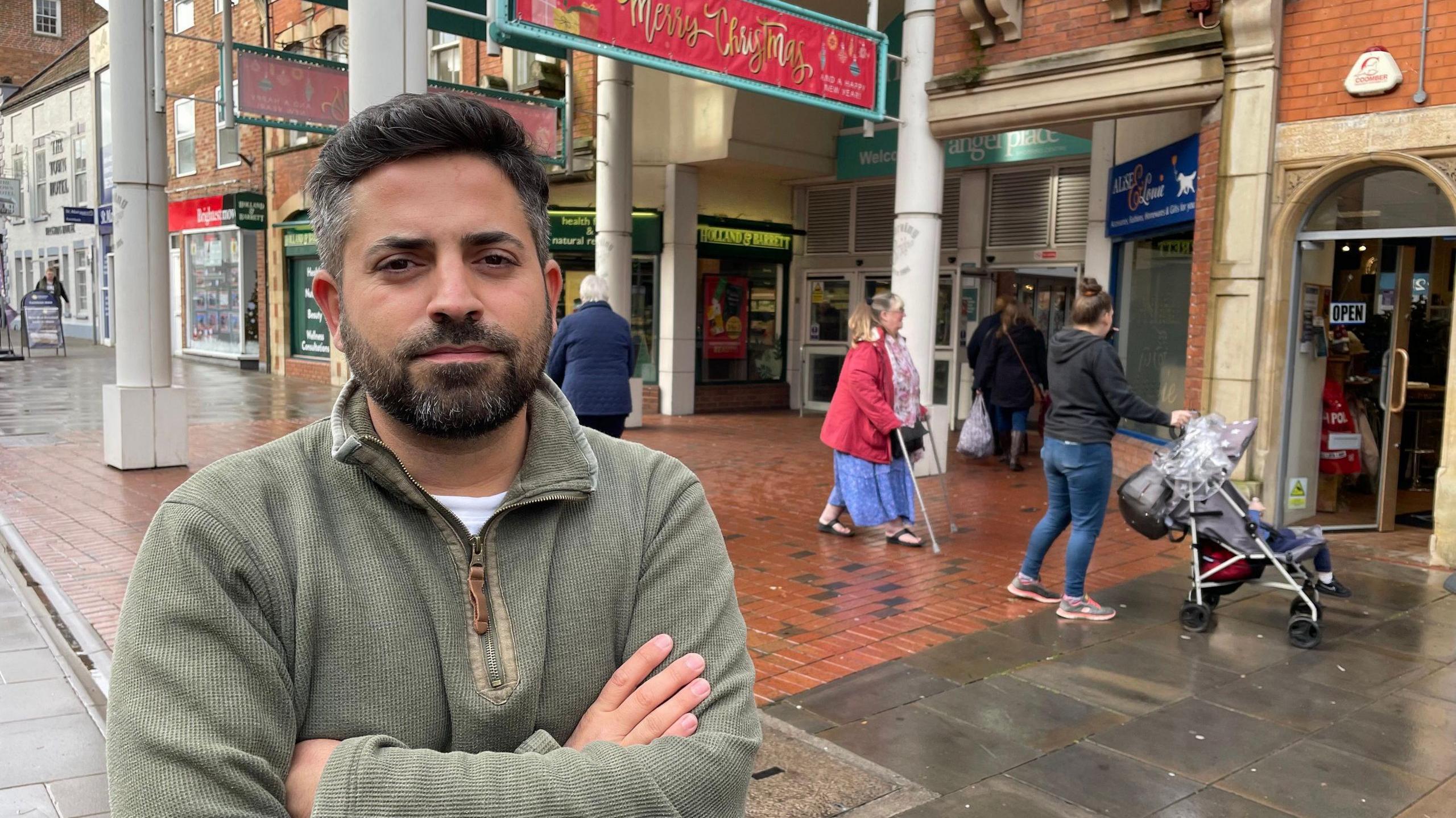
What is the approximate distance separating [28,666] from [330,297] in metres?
4.11

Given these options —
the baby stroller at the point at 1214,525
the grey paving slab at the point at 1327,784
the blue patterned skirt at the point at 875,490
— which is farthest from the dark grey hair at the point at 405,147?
the blue patterned skirt at the point at 875,490

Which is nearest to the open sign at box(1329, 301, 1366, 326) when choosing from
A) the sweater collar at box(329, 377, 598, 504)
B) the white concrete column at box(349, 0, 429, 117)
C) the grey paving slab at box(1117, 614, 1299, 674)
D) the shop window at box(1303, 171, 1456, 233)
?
the shop window at box(1303, 171, 1456, 233)

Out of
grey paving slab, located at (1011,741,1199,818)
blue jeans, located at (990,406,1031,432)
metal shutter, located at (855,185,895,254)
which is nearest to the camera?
grey paving slab, located at (1011,741,1199,818)

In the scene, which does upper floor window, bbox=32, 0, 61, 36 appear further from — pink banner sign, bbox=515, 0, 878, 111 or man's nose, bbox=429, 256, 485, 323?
man's nose, bbox=429, 256, 485, 323

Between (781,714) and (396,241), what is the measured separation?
334cm

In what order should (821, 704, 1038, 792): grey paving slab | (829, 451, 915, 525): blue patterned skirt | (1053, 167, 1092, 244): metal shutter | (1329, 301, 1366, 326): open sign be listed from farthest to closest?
(1053, 167, 1092, 244): metal shutter, (1329, 301, 1366, 326): open sign, (829, 451, 915, 525): blue patterned skirt, (821, 704, 1038, 792): grey paving slab

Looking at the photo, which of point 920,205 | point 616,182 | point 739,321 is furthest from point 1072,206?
point 616,182

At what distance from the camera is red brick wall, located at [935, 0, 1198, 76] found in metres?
8.80

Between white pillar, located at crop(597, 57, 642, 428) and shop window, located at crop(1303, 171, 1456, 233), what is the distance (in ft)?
26.5

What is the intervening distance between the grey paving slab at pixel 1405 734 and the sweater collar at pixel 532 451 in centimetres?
381

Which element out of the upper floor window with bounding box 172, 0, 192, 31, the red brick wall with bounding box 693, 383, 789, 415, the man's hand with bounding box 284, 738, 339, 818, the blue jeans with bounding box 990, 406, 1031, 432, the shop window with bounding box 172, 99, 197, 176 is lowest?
the red brick wall with bounding box 693, 383, 789, 415

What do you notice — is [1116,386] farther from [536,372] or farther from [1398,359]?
[536,372]

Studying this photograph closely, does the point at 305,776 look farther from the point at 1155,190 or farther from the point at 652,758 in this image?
the point at 1155,190

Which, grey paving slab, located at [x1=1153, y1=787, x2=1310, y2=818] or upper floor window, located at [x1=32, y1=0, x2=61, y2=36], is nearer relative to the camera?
grey paving slab, located at [x1=1153, y1=787, x2=1310, y2=818]
